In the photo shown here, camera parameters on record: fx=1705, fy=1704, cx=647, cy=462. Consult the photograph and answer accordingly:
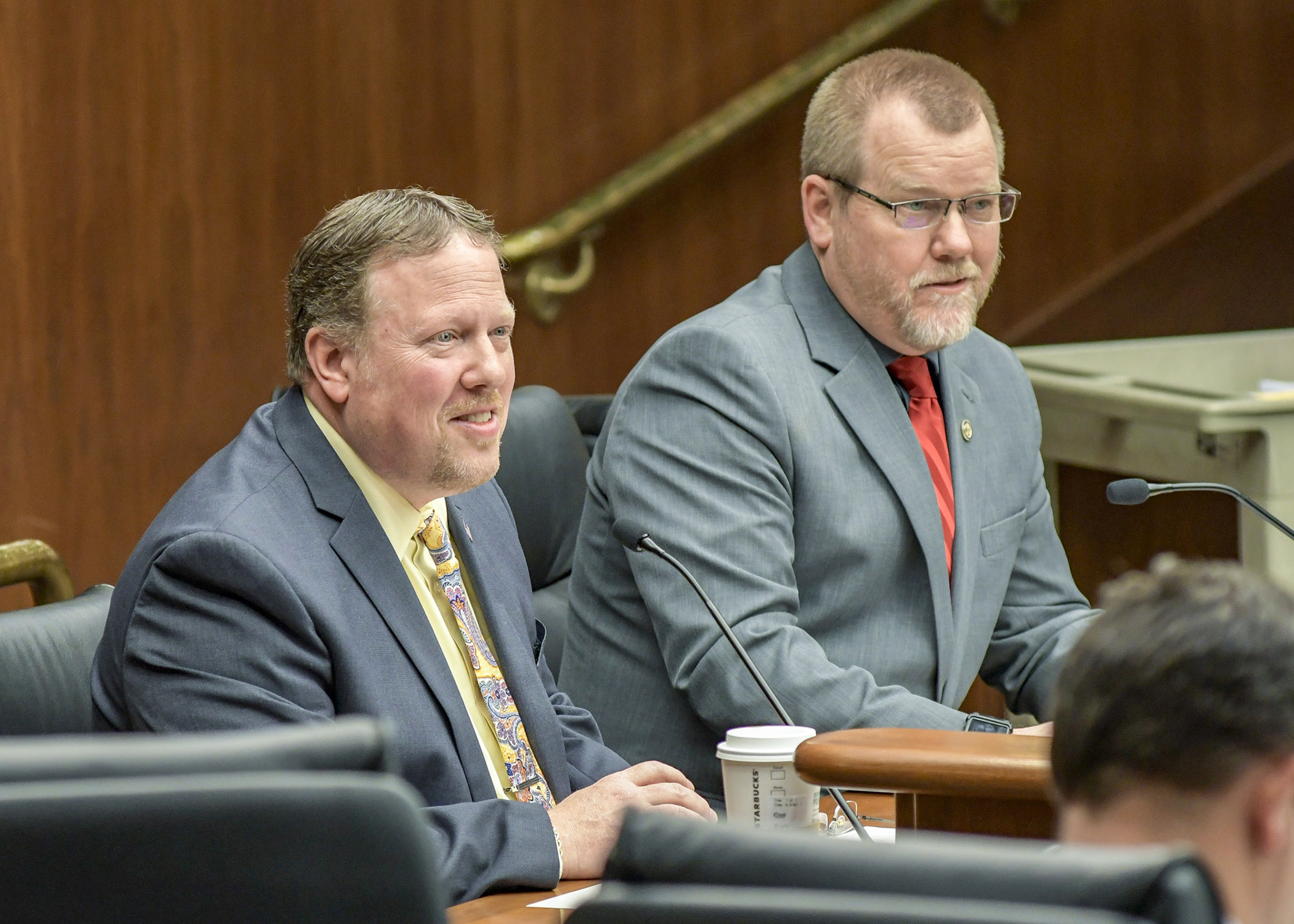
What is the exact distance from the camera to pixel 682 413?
2.28 metres

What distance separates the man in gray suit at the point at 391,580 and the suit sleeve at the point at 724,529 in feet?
0.57

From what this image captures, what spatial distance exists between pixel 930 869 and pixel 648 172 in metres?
3.47

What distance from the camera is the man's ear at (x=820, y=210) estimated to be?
248cm

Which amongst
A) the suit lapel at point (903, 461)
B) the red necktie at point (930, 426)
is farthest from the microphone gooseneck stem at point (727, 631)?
the red necktie at point (930, 426)

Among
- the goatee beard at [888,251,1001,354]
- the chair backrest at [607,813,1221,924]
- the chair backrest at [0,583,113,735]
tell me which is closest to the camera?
the chair backrest at [607,813,1221,924]

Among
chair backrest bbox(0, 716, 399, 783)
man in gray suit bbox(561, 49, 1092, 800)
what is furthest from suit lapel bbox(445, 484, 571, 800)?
chair backrest bbox(0, 716, 399, 783)

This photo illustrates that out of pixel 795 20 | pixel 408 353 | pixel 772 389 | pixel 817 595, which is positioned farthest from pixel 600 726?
pixel 795 20

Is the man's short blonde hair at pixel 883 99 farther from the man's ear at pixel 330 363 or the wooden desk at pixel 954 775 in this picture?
the wooden desk at pixel 954 775

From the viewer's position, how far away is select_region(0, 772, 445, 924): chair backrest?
2.87ft

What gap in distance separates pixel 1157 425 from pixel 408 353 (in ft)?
8.08

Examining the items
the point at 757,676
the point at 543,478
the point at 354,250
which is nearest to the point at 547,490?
the point at 543,478

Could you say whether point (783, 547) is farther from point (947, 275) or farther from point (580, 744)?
point (947, 275)

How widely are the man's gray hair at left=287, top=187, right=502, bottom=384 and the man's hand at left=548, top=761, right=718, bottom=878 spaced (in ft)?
1.82

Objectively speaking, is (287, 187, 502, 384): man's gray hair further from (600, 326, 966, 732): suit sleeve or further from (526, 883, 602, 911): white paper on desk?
(526, 883, 602, 911): white paper on desk
